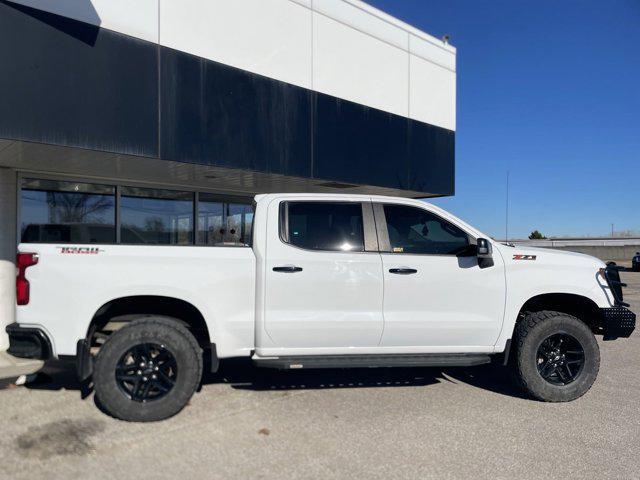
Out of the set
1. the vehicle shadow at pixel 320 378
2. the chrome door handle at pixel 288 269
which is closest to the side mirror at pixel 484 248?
the vehicle shadow at pixel 320 378

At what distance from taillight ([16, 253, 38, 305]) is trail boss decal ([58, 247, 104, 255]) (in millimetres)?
231

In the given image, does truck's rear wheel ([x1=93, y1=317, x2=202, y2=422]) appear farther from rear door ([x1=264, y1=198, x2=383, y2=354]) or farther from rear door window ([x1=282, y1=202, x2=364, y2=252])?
rear door window ([x1=282, y1=202, x2=364, y2=252])

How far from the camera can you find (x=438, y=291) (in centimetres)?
453

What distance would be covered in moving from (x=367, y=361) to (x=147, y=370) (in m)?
1.99

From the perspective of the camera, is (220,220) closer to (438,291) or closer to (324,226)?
(324,226)

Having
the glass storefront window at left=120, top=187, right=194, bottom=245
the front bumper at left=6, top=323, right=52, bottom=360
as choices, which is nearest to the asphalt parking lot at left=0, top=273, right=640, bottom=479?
the front bumper at left=6, top=323, right=52, bottom=360

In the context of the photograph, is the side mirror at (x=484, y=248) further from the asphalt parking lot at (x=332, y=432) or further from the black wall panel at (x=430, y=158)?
the black wall panel at (x=430, y=158)

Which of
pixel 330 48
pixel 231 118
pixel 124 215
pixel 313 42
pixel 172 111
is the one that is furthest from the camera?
pixel 330 48

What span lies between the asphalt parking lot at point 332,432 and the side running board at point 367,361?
0.41 m

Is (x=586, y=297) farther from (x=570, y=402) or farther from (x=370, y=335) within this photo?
(x=370, y=335)

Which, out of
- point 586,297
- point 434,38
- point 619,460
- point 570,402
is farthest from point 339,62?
point 619,460

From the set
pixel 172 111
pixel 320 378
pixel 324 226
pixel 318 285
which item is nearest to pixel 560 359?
pixel 320 378

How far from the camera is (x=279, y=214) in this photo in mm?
4527

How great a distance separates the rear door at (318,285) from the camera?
14.1 feet
